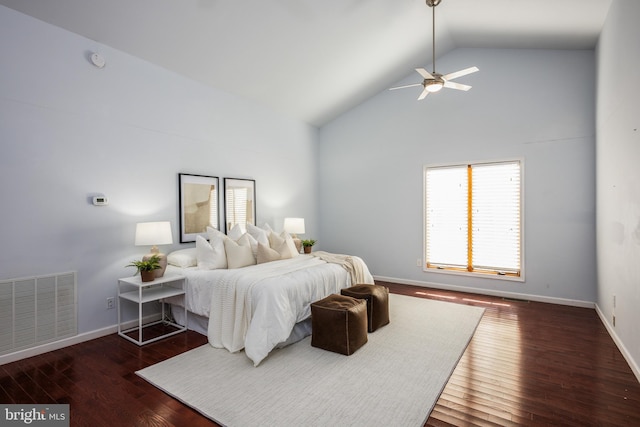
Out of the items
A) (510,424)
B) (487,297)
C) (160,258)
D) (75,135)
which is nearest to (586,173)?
(487,297)

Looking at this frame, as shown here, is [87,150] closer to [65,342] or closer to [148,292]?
[148,292]

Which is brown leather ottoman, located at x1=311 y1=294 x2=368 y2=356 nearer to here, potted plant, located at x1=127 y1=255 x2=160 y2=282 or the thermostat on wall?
potted plant, located at x1=127 y1=255 x2=160 y2=282

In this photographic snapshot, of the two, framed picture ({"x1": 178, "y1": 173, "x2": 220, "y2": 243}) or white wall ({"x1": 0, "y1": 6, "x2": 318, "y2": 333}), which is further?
framed picture ({"x1": 178, "y1": 173, "x2": 220, "y2": 243})

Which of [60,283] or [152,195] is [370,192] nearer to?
[152,195]

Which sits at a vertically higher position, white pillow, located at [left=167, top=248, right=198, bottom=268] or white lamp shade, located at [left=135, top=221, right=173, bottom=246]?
white lamp shade, located at [left=135, top=221, right=173, bottom=246]

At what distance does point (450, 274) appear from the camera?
18.0ft

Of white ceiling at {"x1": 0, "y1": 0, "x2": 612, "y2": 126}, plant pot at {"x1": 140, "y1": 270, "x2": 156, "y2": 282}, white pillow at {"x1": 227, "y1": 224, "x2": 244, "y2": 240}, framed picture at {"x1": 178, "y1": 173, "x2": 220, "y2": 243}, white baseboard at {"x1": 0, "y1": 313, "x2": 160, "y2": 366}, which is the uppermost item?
white ceiling at {"x1": 0, "y1": 0, "x2": 612, "y2": 126}

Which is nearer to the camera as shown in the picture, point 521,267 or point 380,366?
point 380,366

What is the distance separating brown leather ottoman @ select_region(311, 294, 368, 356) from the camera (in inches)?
119

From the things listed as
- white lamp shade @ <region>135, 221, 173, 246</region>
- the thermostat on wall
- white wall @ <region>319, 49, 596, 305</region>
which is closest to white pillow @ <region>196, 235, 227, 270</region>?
white lamp shade @ <region>135, 221, 173, 246</region>

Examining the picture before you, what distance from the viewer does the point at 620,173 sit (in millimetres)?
3129

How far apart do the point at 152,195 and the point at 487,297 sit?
5.09 meters

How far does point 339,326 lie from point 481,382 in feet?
4.07

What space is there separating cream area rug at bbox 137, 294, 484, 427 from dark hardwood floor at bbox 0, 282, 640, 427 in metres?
0.12
